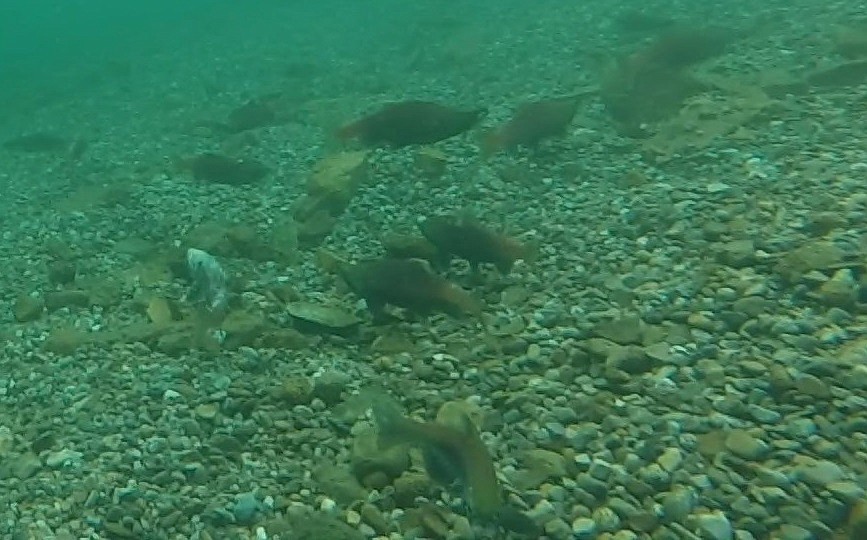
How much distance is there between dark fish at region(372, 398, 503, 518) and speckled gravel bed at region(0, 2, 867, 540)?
12 cm

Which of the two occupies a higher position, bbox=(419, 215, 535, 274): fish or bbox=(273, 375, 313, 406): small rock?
bbox=(419, 215, 535, 274): fish

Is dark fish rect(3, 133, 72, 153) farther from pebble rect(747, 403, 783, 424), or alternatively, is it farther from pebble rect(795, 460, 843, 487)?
pebble rect(795, 460, 843, 487)

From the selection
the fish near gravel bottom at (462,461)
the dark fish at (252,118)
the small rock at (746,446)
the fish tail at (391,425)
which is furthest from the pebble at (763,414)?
the dark fish at (252,118)

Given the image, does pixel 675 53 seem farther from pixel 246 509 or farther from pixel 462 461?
→ pixel 246 509

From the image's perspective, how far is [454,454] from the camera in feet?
13.6

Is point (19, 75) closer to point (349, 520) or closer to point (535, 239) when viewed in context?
point (535, 239)

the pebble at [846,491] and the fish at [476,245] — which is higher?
the pebble at [846,491]

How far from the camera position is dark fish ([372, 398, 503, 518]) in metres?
3.94

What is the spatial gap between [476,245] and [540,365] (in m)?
1.52

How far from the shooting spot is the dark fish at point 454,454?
12.9ft

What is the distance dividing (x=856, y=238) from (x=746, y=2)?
9.79 metres

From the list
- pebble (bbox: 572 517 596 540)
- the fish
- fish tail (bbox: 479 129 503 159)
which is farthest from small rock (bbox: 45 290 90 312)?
pebble (bbox: 572 517 596 540)

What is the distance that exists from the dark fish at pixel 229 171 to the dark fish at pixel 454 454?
6475mm

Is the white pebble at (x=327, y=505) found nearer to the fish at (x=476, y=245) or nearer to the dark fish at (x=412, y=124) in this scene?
the fish at (x=476, y=245)
